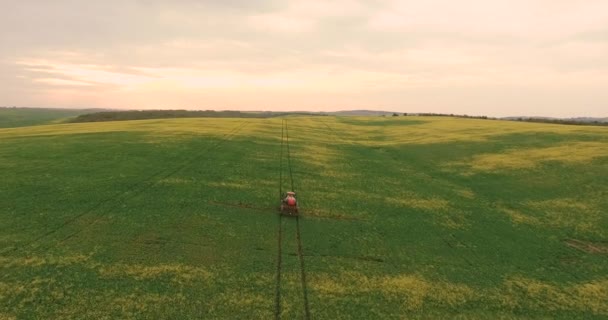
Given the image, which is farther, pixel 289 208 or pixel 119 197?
pixel 119 197

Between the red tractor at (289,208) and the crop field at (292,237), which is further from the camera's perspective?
the red tractor at (289,208)

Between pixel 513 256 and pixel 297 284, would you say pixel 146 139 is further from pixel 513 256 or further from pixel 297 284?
pixel 513 256

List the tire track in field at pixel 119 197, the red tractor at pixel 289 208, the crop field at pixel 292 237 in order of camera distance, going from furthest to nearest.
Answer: the red tractor at pixel 289 208 < the tire track in field at pixel 119 197 < the crop field at pixel 292 237

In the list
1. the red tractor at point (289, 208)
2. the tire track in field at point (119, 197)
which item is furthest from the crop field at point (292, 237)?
the red tractor at point (289, 208)

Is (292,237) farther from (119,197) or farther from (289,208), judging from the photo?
(119,197)

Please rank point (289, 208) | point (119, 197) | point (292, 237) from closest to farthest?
point (292, 237) → point (289, 208) → point (119, 197)

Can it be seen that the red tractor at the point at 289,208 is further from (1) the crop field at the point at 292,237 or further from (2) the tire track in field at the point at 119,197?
(2) the tire track in field at the point at 119,197

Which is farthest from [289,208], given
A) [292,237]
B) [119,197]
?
[119,197]

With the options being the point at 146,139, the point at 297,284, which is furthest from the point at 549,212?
the point at 146,139

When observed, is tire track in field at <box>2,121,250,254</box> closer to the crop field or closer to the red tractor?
→ the crop field
